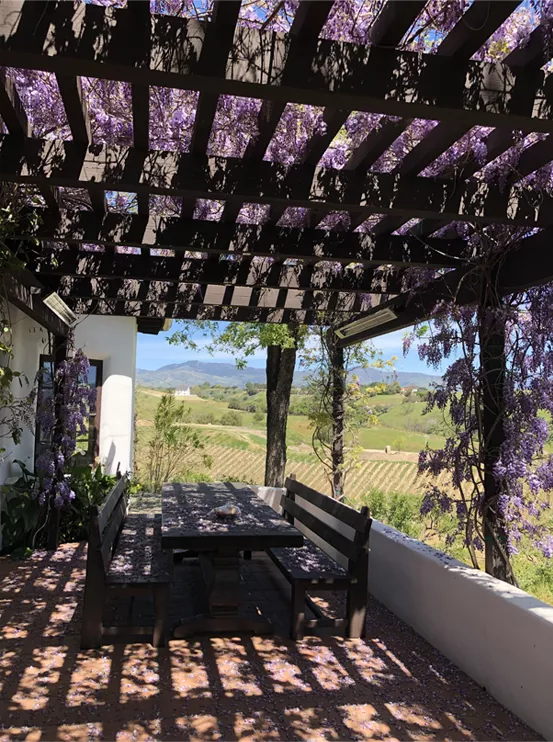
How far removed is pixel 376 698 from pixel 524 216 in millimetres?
2563

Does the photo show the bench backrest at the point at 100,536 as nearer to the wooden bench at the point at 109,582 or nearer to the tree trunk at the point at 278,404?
the wooden bench at the point at 109,582

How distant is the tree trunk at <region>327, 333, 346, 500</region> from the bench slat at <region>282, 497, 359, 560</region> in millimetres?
1544

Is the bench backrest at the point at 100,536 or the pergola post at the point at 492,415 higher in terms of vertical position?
the pergola post at the point at 492,415

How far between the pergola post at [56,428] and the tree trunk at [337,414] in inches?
123

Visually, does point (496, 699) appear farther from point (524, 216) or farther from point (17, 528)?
point (17, 528)

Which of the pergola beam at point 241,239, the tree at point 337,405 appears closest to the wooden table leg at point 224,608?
the pergola beam at point 241,239

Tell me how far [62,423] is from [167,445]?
11.6ft

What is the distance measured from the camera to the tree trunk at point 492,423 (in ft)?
12.3

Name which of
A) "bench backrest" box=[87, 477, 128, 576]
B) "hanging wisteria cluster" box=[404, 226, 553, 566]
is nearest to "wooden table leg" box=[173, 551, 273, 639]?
"bench backrest" box=[87, 477, 128, 576]

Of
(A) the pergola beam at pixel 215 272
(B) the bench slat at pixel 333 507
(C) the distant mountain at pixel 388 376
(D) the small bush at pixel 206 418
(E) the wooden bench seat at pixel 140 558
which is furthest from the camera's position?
(D) the small bush at pixel 206 418

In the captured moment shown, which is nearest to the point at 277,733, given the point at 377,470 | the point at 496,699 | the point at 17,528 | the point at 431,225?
the point at 496,699

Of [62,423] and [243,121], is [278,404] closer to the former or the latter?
[62,423]

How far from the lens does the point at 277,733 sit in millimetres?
2824

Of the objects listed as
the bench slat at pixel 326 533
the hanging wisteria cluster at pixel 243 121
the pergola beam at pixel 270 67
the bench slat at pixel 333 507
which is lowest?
the bench slat at pixel 326 533
